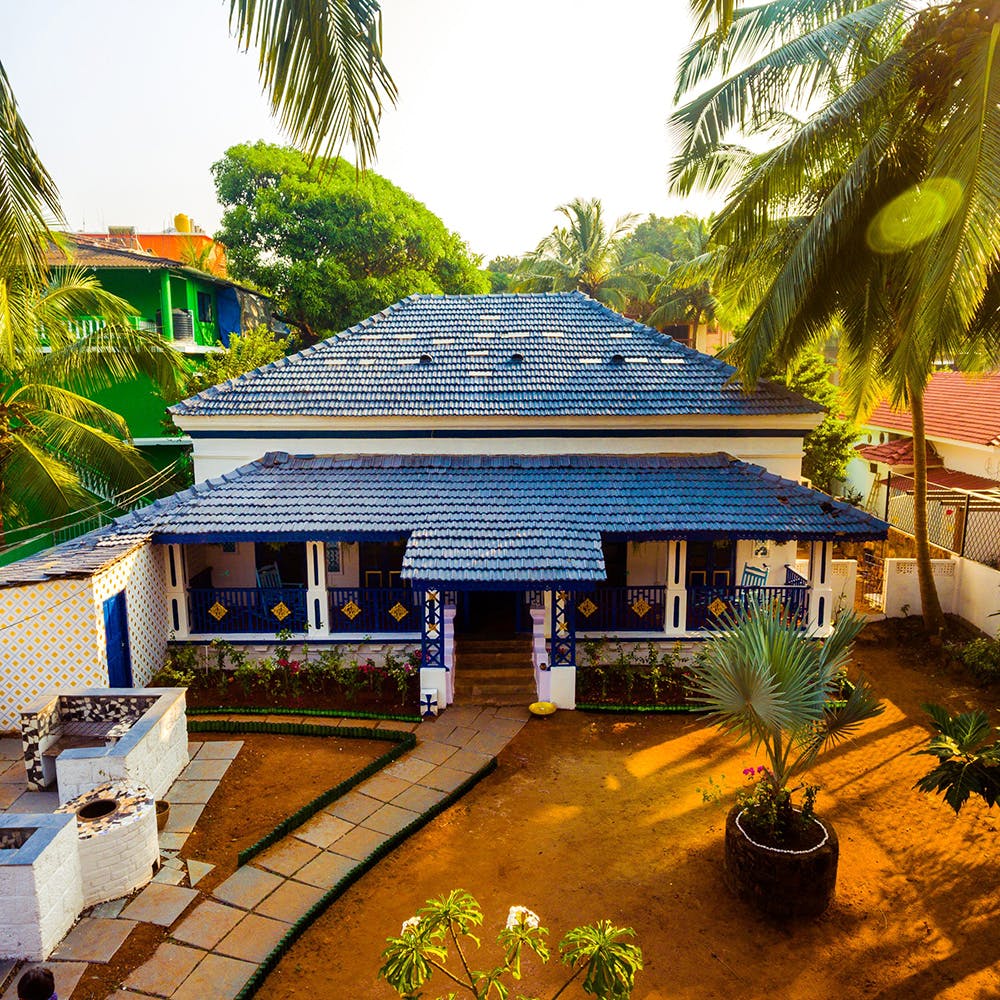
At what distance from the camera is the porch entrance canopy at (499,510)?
10617 mm

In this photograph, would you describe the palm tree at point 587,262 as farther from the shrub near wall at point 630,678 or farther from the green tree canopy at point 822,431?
the shrub near wall at point 630,678

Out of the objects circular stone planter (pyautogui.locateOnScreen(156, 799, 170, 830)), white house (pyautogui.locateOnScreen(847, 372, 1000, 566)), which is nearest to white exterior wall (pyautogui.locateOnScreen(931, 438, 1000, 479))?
white house (pyautogui.locateOnScreen(847, 372, 1000, 566))

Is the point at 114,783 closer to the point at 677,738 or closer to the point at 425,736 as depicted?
the point at 425,736

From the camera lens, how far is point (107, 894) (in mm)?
6621

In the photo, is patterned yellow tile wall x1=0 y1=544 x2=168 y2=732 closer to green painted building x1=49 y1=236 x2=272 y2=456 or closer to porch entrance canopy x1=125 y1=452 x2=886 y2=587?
porch entrance canopy x1=125 y1=452 x2=886 y2=587

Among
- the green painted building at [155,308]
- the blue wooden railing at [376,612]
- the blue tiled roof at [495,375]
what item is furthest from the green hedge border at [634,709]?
the green painted building at [155,308]

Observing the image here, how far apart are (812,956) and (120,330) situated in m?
13.4

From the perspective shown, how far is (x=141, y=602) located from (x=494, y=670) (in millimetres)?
5282

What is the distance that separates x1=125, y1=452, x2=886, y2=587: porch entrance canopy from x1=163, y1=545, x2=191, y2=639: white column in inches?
28.1

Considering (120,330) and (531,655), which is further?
(120,330)

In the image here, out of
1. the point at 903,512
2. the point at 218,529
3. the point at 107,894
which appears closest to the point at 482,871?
the point at 107,894

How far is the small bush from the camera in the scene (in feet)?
37.5

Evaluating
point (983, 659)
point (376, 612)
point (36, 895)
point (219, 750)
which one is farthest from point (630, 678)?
point (36, 895)

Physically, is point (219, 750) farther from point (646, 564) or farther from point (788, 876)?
point (646, 564)
